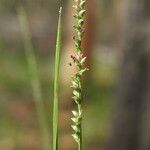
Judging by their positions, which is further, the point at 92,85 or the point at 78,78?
the point at 92,85

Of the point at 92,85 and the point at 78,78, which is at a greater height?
the point at 92,85

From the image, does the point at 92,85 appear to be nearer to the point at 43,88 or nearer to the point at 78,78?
the point at 43,88

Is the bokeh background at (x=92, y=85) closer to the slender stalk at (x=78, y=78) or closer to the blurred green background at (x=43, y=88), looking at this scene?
the blurred green background at (x=43, y=88)

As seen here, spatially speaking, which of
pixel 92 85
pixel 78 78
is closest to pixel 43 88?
pixel 92 85

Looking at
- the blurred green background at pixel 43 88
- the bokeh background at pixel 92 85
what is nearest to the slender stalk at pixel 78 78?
the bokeh background at pixel 92 85

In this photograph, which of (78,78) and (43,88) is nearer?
(78,78)

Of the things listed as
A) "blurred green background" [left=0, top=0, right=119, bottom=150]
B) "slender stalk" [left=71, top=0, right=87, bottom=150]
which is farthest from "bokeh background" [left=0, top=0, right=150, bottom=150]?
"slender stalk" [left=71, top=0, right=87, bottom=150]

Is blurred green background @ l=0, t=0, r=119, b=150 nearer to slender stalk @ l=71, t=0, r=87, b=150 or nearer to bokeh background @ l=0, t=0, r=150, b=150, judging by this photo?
bokeh background @ l=0, t=0, r=150, b=150

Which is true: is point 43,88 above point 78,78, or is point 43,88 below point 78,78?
above
